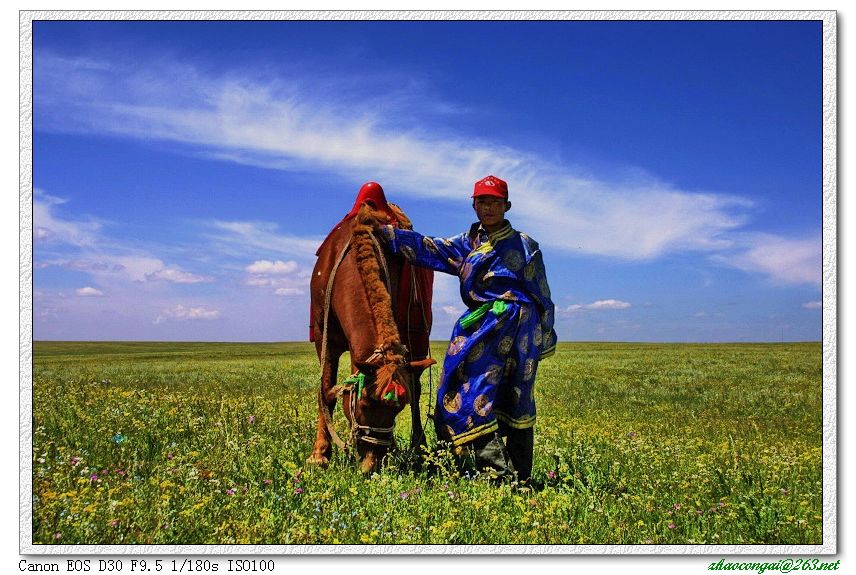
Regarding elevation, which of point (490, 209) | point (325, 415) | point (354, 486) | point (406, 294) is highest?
point (490, 209)

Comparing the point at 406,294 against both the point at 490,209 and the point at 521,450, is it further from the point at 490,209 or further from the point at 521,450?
the point at 521,450

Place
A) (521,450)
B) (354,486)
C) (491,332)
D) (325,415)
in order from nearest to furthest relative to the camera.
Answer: (354,486), (491,332), (521,450), (325,415)

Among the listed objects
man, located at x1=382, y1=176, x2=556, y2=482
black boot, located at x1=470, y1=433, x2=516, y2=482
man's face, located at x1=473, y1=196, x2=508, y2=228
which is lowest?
black boot, located at x1=470, y1=433, x2=516, y2=482

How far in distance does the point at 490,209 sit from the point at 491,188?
0.57 feet

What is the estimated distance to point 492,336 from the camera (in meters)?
5.46

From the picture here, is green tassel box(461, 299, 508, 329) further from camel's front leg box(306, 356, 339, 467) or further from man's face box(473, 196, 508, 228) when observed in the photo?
camel's front leg box(306, 356, 339, 467)

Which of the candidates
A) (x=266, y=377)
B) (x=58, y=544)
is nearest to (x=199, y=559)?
(x=58, y=544)

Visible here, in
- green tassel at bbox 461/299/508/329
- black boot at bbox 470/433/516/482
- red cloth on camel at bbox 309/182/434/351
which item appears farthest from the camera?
red cloth on camel at bbox 309/182/434/351

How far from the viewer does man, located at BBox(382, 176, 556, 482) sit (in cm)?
541

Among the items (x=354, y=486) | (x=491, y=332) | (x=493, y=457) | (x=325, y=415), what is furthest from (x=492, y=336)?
(x=325, y=415)

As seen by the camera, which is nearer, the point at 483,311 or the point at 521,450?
the point at 483,311

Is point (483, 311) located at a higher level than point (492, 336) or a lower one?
higher

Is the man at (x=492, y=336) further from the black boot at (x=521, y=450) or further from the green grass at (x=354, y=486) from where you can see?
the green grass at (x=354, y=486)

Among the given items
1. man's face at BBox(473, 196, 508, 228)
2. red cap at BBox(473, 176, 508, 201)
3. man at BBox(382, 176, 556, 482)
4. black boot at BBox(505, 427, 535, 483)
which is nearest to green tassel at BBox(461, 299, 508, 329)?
man at BBox(382, 176, 556, 482)
